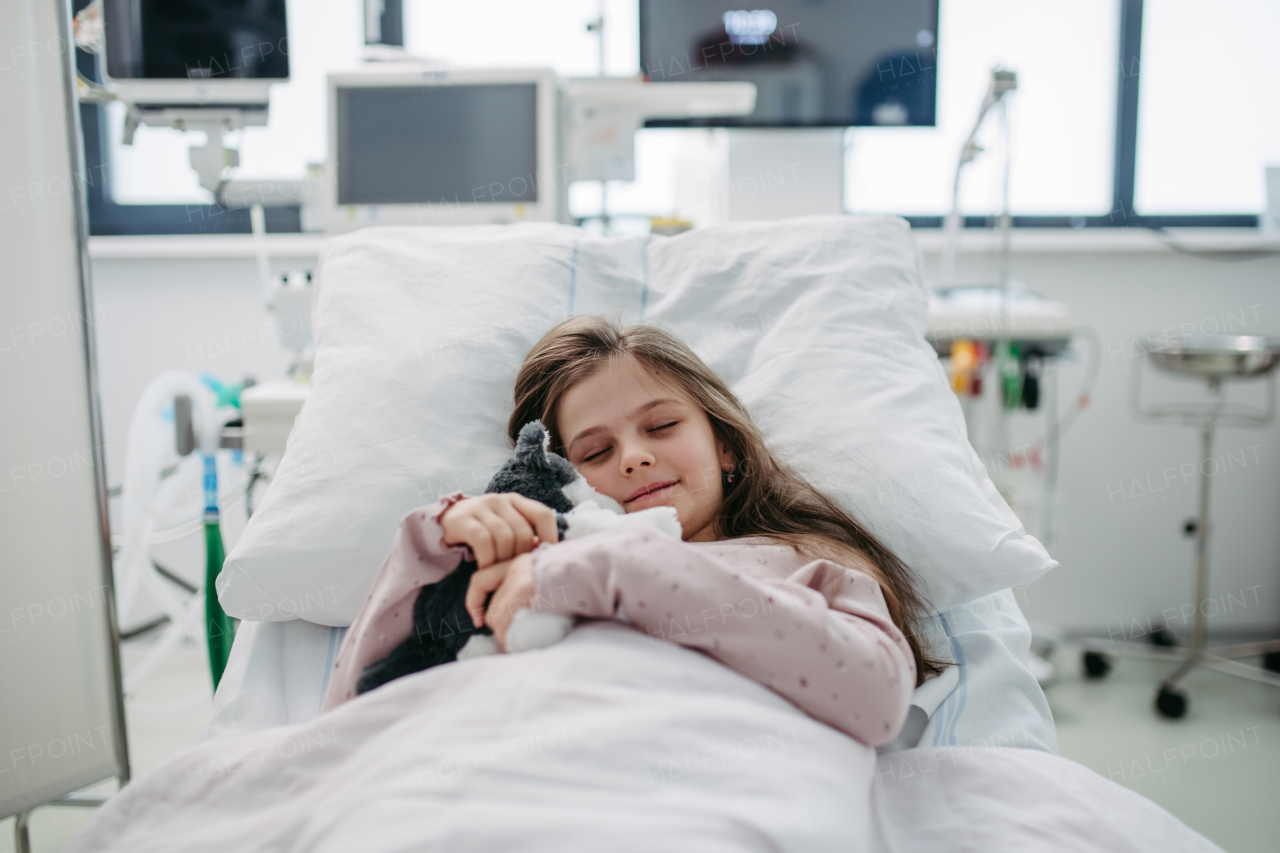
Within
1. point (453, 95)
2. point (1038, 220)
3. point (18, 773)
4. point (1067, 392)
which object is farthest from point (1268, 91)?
point (18, 773)

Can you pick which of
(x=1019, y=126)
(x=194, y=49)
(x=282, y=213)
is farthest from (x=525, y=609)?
(x=1019, y=126)

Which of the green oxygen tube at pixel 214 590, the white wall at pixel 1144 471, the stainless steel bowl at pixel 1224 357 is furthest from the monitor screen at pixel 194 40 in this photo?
the stainless steel bowl at pixel 1224 357

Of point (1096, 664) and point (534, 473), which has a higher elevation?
point (534, 473)

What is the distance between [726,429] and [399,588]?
45 centimetres

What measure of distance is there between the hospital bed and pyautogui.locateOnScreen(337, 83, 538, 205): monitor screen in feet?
1.07

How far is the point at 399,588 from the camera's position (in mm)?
799

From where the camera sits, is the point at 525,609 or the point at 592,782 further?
the point at 525,609

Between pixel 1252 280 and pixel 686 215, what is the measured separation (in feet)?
5.08

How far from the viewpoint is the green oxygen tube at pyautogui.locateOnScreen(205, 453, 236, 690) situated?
1392 millimetres

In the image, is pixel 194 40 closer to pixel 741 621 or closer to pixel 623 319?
pixel 623 319

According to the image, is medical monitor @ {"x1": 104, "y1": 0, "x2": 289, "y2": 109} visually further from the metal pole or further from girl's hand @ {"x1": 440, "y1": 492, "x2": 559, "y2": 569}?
the metal pole

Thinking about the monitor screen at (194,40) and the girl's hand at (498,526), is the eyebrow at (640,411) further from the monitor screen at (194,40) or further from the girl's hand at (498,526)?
the monitor screen at (194,40)

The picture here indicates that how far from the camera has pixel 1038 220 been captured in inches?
100

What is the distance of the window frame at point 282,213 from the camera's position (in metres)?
2.52
